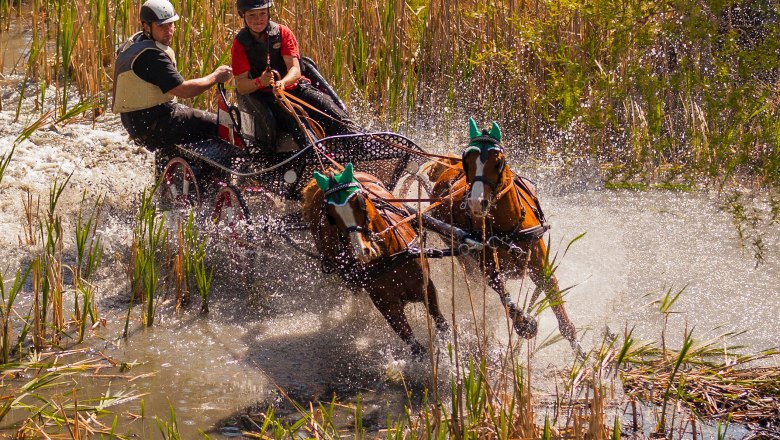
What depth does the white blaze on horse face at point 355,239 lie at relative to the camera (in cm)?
527

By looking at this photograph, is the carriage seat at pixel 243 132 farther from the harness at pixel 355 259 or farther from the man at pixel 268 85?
the harness at pixel 355 259

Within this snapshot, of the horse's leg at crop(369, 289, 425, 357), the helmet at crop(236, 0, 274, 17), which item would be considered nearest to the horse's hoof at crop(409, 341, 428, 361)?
the horse's leg at crop(369, 289, 425, 357)

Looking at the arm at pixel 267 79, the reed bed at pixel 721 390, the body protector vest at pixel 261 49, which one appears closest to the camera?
the reed bed at pixel 721 390

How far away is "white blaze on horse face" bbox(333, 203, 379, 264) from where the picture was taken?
5.27 metres

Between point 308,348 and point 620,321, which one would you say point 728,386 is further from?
point 308,348

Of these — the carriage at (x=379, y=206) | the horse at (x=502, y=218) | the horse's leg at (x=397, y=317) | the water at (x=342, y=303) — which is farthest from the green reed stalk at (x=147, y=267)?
the horse at (x=502, y=218)

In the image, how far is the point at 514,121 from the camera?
32.2ft

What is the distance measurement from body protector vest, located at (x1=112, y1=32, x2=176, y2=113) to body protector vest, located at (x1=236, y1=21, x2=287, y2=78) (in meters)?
0.67

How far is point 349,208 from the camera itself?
5355mm

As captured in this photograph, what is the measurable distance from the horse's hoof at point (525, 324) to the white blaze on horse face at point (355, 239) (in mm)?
810

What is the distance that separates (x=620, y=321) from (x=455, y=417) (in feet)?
7.99

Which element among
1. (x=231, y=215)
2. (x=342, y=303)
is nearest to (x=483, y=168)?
(x=342, y=303)

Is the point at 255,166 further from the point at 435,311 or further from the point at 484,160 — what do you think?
the point at 484,160

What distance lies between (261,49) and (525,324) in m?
2.89
